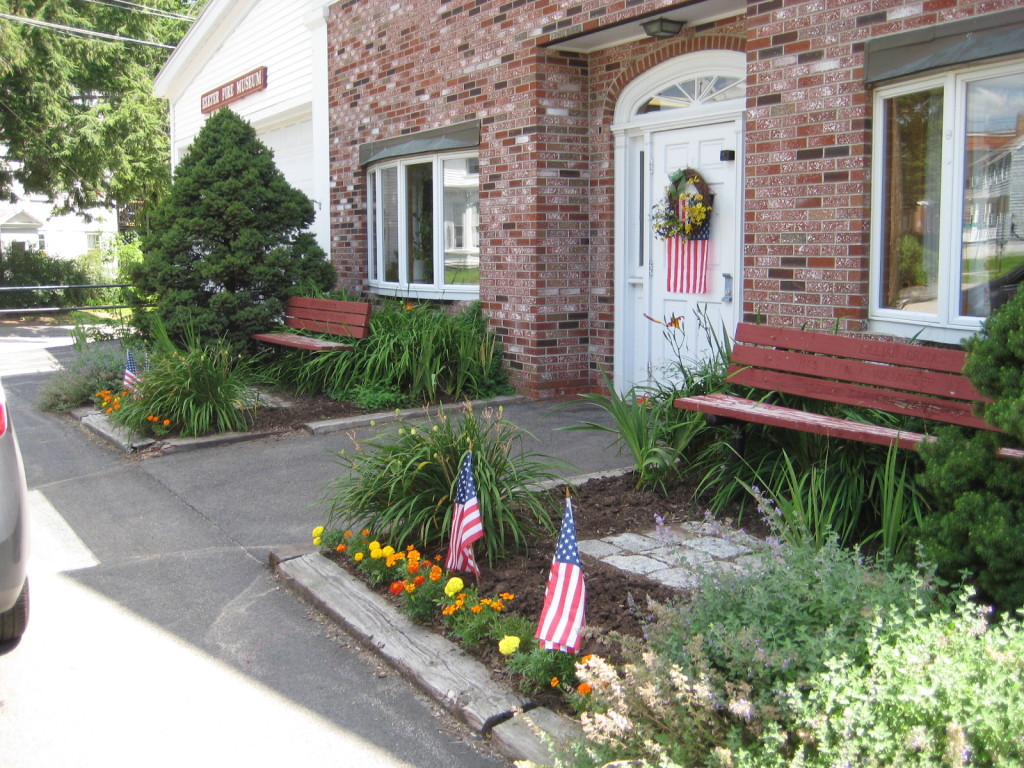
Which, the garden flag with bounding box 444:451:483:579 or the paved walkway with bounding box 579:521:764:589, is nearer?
the garden flag with bounding box 444:451:483:579

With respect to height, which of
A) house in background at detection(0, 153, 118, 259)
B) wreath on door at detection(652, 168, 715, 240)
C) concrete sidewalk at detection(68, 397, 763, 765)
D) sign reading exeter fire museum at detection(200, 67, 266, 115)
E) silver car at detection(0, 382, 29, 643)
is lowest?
concrete sidewalk at detection(68, 397, 763, 765)

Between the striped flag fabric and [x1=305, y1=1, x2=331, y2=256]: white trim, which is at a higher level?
[x1=305, y1=1, x2=331, y2=256]: white trim

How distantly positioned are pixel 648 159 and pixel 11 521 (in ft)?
20.5

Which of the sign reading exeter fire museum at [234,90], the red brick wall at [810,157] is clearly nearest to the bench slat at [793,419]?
the red brick wall at [810,157]

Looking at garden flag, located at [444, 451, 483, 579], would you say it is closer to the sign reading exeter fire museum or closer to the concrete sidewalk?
the concrete sidewalk

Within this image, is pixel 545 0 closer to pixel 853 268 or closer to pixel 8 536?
pixel 853 268

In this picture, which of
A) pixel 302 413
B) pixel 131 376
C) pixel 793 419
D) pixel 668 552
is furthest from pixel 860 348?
pixel 131 376

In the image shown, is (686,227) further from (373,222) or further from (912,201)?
(373,222)

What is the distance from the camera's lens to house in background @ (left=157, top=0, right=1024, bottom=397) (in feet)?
20.2

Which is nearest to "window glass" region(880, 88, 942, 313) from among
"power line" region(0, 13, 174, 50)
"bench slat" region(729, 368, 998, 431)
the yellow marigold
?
"bench slat" region(729, 368, 998, 431)

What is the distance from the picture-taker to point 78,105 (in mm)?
26578

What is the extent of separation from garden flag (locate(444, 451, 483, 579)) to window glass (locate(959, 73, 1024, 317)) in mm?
3363

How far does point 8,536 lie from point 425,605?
1.69m

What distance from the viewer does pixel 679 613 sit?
3.43m
